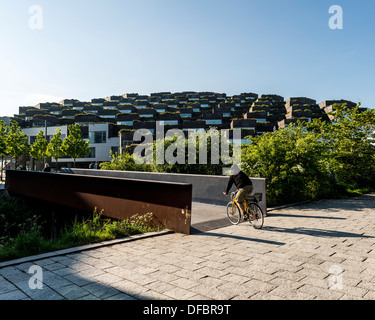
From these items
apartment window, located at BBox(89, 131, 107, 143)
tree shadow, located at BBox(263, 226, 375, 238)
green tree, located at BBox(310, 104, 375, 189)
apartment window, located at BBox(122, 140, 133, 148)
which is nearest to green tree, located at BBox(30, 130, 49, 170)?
apartment window, located at BBox(122, 140, 133, 148)

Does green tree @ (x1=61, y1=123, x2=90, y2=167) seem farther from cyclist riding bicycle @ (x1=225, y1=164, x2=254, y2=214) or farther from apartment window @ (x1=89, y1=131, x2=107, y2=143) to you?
cyclist riding bicycle @ (x1=225, y1=164, x2=254, y2=214)

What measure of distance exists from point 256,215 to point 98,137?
57.1 meters

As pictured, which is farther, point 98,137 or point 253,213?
point 98,137

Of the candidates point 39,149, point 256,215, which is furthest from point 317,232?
point 39,149

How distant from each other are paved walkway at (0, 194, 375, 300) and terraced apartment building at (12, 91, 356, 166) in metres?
19.4

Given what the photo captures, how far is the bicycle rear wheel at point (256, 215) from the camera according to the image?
780cm

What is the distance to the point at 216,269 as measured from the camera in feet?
14.9

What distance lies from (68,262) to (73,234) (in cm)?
163

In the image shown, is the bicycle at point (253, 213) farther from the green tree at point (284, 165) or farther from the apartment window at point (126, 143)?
the apartment window at point (126, 143)

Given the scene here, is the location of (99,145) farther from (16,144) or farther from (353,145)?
(353,145)

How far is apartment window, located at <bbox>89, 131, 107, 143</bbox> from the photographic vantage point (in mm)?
60406
